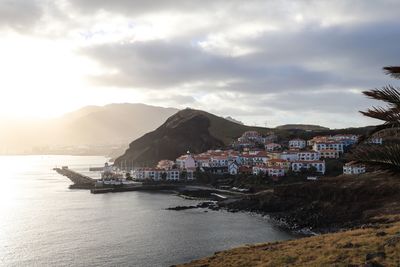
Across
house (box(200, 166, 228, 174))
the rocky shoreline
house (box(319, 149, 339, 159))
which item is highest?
house (box(319, 149, 339, 159))

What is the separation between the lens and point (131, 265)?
48.3 m

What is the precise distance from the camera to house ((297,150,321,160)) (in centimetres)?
13609

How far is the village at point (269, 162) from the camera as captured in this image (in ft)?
411

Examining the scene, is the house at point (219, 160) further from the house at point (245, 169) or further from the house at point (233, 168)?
the house at point (245, 169)

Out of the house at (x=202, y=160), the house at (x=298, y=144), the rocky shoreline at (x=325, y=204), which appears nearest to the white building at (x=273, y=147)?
the house at (x=298, y=144)

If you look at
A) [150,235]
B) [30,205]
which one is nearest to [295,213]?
[150,235]

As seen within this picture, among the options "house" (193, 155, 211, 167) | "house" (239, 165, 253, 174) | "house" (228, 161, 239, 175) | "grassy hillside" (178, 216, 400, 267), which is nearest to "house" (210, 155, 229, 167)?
"house" (193, 155, 211, 167)

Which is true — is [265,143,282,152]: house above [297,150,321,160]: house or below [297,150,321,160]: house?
above

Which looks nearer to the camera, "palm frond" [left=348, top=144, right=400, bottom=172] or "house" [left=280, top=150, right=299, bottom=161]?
"palm frond" [left=348, top=144, right=400, bottom=172]

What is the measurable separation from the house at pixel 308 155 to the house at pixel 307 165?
8.91 meters

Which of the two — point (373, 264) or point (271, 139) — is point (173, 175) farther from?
point (373, 264)

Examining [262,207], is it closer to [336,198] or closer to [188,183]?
[336,198]

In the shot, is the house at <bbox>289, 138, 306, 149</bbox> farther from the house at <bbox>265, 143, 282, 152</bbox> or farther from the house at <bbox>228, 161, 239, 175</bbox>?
the house at <bbox>228, 161, 239, 175</bbox>

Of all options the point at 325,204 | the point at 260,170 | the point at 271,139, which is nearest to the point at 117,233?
the point at 325,204
